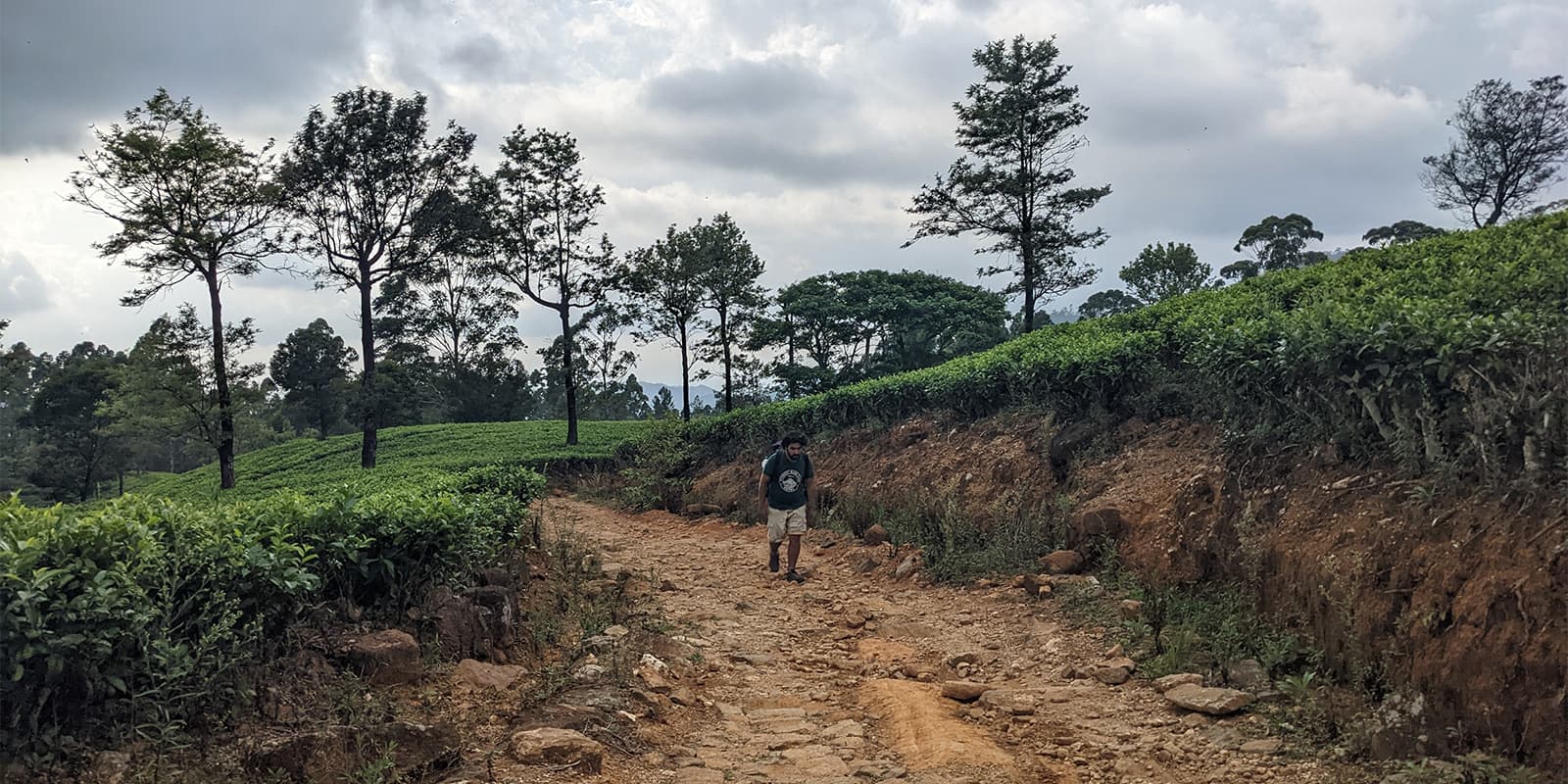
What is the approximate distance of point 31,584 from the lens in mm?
3301

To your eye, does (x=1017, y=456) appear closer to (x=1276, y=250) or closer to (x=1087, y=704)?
(x=1087, y=704)

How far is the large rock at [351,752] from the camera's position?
12.0 ft

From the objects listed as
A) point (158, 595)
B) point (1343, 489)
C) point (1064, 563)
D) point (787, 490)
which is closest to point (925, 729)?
point (1343, 489)

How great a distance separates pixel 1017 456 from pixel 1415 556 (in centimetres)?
601

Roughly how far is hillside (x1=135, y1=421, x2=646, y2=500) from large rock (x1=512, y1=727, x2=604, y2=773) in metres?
21.3

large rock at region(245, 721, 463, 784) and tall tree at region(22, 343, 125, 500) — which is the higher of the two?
tall tree at region(22, 343, 125, 500)

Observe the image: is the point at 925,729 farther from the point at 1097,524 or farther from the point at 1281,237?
the point at 1281,237

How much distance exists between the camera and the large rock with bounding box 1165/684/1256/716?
183 inches

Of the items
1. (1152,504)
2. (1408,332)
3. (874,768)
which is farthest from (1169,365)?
(874,768)

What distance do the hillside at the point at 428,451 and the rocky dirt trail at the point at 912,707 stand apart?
61.8 ft

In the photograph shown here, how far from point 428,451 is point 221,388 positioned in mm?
9196

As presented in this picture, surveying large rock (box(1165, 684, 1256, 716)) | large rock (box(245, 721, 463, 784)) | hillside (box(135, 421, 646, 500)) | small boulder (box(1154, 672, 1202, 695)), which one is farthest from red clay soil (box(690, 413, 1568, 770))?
hillside (box(135, 421, 646, 500))

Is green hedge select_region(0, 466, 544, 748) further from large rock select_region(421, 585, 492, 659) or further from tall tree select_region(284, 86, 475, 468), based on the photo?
tall tree select_region(284, 86, 475, 468)

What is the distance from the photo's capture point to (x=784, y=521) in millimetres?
9969
